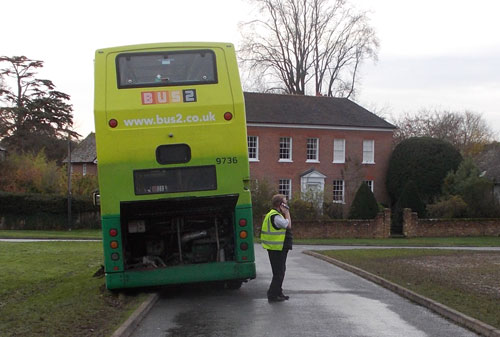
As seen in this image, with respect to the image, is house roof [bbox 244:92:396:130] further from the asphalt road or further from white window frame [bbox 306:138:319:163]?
the asphalt road

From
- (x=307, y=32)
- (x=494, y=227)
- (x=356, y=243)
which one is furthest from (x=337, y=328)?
(x=307, y=32)

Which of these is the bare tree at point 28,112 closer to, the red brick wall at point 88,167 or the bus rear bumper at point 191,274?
the red brick wall at point 88,167

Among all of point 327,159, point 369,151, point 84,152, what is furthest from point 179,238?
point 84,152

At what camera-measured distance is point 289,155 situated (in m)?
47.0

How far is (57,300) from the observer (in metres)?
12.2

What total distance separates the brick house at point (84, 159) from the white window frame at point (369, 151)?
1081 inches

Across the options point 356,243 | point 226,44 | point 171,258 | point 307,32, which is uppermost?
point 307,32

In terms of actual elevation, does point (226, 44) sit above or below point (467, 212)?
above

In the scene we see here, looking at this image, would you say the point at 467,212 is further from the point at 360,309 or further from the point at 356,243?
the point at 360,309

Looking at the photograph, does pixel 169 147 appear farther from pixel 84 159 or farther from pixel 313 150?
pixel 84 159

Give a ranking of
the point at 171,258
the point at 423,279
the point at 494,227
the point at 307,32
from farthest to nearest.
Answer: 1. the point at 307,32
2. the point at 494,227
3. the point at 423,279
4. the point at 171,258

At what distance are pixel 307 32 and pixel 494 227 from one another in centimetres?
2515

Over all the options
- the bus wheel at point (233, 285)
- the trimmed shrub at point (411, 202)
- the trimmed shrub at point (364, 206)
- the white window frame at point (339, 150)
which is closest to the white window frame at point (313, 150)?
the white window frame at point (339, 150)

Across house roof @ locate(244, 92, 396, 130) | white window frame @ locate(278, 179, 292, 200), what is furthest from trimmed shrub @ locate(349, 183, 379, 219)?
house roof @ locate(244, 92, 396, 130)
